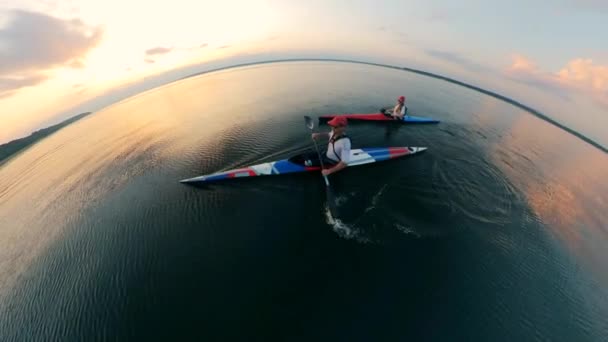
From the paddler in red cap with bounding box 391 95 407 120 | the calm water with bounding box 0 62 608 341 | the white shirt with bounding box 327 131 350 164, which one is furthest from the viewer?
the paddler in red cap with bounding box 391 95 407 120

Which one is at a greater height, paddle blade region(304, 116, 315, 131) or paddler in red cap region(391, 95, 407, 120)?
paddler in red cap region(391, 95, 407, 120)

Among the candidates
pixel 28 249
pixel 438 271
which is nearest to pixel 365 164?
pixel 438 271

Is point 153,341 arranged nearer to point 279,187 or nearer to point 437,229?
point 279,187

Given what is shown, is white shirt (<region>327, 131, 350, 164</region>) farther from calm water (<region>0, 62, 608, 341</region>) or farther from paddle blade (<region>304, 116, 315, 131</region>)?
paddle blade (<region>304, 116, 315, 131</region>)

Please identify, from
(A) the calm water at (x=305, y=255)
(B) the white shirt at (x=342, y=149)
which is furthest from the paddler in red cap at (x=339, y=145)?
(A) the calm water at (x=305, y=255)

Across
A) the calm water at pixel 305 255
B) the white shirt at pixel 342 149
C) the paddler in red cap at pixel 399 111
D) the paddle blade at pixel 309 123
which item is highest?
the paddler in red cap at pixel 399 111

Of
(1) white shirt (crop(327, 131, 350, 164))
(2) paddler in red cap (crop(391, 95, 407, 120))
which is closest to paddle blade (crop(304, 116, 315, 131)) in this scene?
(1) white shirt (crop(327, 131, 350, 164))

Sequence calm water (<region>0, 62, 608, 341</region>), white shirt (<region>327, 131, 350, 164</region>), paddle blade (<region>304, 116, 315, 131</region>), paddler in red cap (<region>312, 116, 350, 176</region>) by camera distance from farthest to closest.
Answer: paddle blade (<region>304, 116, 315, 131</region>)
white shirt (<region>327, 131, 350, 164</region>)
paddler in red cap (<region>312, 116, 350, 176</region>)
calm water (<region>0, 62, 608, 341</region>)

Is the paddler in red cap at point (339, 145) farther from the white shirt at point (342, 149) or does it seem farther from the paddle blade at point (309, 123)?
the paddle blade at point (309, 123)

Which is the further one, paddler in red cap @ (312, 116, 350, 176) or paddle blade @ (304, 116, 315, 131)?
paddle blade @ (304, 116, 315, 131)

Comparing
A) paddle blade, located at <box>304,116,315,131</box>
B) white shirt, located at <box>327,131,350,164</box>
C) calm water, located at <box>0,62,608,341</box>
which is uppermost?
paddle blade, located at <box>304,116,315,131</box>
